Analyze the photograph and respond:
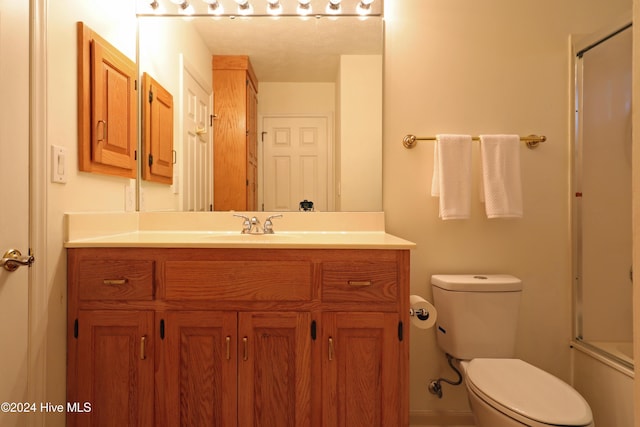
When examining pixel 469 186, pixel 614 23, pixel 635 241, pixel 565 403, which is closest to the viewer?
pixel 635 241

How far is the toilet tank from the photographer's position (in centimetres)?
157

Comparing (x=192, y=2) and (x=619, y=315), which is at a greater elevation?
(x=192, y=2)

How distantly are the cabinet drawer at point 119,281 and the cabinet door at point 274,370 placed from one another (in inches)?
14.2

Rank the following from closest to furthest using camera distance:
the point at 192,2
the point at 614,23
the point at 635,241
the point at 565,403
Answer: the point at 635,241, the point at 565,403, the point at 614,23, the point at 192,2

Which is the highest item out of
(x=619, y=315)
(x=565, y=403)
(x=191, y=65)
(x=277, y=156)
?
(x=191, y=65)

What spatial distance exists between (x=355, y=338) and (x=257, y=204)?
0.85m

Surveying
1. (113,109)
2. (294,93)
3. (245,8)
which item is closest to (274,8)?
(245,8)

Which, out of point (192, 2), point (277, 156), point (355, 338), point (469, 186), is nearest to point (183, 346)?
point (355, 338)

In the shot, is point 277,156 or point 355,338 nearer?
point 355,338

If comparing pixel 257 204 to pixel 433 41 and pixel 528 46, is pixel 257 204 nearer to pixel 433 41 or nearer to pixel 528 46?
pixel 433 41

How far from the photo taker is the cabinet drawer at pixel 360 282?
1257 mm

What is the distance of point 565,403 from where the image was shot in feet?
3.82

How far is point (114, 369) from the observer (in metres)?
1.25

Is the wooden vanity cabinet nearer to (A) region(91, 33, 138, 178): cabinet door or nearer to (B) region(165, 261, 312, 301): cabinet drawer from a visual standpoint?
(B) region(165, 261, 312, 301): cabinet drawer
